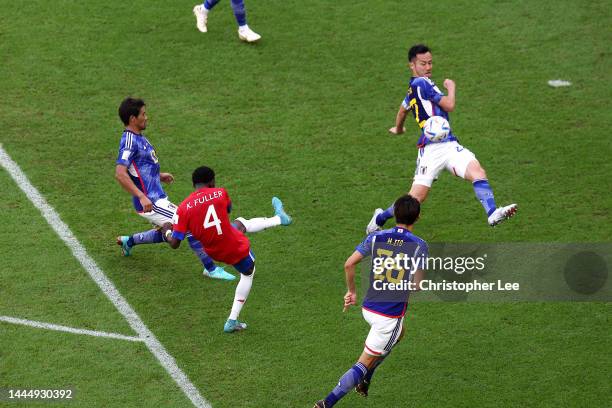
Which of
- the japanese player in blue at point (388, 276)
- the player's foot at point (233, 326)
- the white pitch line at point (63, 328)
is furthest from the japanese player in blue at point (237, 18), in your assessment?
the japanese player in blue at point (388, 276)

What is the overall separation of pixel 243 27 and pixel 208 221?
6.85m

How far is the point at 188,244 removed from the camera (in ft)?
40.8

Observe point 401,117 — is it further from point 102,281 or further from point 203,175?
point 102,281

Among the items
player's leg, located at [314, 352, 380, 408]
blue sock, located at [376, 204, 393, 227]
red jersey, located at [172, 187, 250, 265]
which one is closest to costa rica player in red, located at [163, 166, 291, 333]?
red jersey, located at [172, 187, 250, 265]

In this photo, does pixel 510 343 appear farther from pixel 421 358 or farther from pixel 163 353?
pixel 163 353

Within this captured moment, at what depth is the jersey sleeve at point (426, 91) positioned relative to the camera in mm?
11805

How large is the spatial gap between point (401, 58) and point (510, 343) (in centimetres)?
679

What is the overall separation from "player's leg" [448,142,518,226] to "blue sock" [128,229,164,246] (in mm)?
3542

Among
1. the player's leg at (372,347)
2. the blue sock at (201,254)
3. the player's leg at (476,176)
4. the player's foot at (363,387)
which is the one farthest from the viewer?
the blue sock at (201,254)

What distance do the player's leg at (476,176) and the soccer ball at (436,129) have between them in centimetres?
25

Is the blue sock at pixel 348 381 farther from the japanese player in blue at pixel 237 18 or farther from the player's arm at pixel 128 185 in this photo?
the japanese player in blue at pixel 237 18

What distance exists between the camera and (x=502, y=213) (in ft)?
36.8

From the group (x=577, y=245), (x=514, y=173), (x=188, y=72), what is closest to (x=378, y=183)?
(x=514, y=173)

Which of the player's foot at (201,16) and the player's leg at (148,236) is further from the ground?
the player's foot at (201,16)
